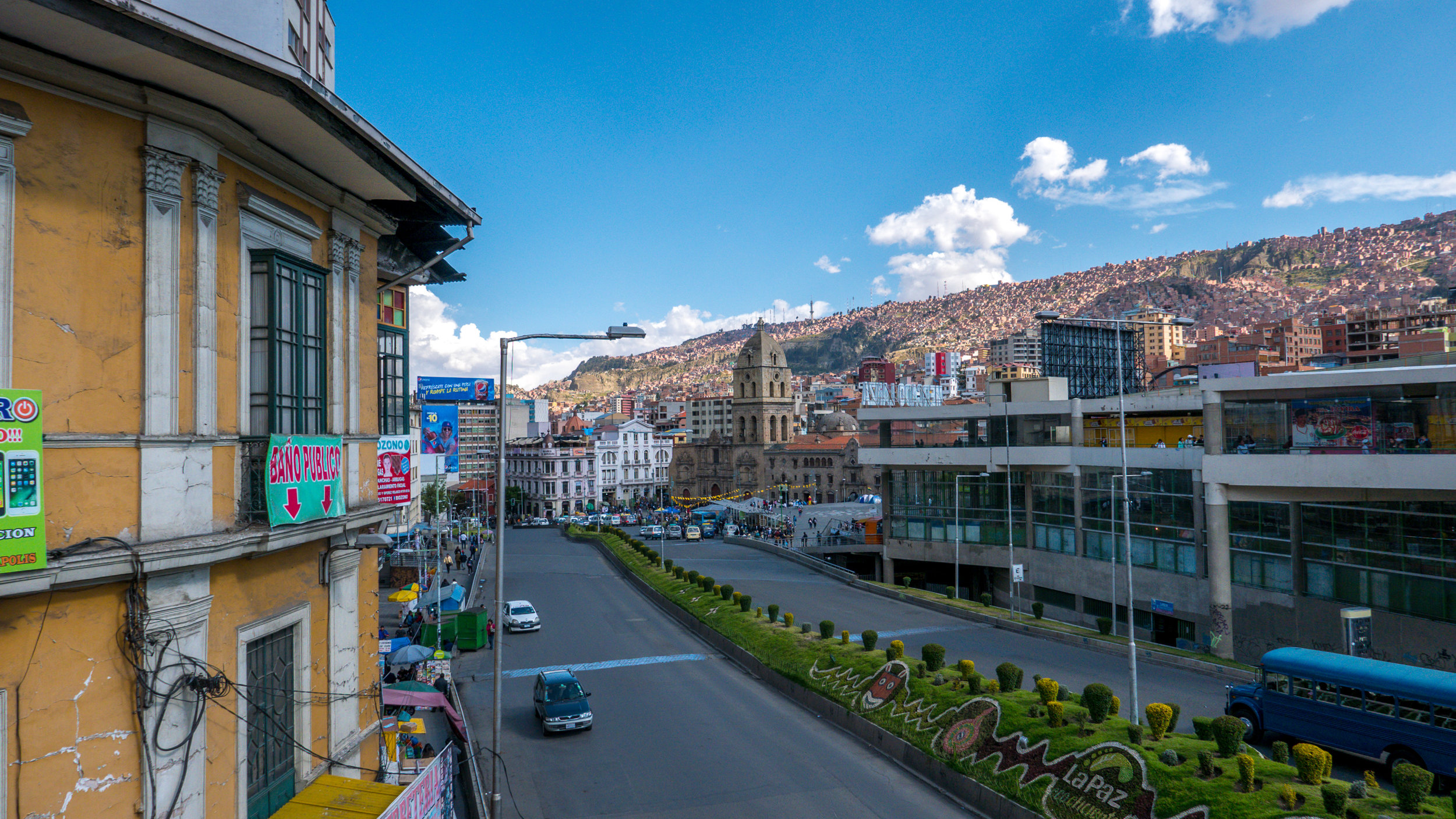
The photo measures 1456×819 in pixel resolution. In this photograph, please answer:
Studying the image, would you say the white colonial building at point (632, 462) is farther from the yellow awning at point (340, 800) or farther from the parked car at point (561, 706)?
the yellow awning at point (340, 800)

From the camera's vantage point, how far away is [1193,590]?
34.0 metres

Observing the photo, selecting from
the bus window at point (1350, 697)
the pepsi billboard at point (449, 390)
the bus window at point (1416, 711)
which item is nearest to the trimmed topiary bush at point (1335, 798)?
the bus window at point (1416, 711)

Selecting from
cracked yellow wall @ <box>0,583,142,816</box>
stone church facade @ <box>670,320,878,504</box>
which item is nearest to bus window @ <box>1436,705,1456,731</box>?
cracked yellow wall @ <box>0,583,142,816</box>

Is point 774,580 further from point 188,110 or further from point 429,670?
point 188,110

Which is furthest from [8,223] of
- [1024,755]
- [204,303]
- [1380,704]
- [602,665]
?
[602,665]

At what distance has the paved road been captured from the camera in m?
16.4

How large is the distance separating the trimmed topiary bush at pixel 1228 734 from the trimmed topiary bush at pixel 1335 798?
7.00 ft

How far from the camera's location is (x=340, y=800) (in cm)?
787

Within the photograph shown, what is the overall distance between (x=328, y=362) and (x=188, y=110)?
9.47 feet

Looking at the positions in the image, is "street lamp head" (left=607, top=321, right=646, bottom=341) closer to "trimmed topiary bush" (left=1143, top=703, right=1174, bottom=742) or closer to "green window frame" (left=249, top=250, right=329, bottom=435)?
"green window frame" (left=249, top=250, right=329, bottom=435)

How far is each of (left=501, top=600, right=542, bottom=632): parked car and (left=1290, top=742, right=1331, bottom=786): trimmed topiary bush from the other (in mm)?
26796

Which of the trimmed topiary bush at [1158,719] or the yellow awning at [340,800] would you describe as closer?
the yellow awning at [340,800]

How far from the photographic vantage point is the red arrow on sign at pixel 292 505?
7145 mm

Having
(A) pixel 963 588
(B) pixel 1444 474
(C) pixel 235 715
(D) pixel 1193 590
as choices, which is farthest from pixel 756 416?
(C) pixel 235 715
